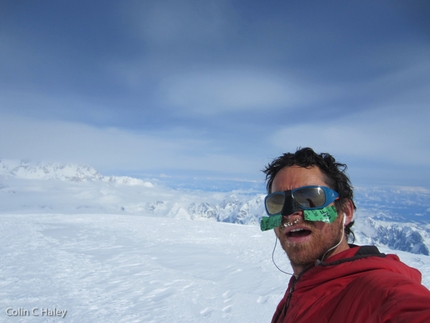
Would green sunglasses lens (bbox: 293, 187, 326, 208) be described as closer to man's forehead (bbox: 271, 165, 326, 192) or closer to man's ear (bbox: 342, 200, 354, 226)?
man's forehead (bbox: 271, 165, 326, 192)

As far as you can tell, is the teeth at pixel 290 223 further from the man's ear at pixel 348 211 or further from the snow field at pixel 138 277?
the snow field at pixel 138 277

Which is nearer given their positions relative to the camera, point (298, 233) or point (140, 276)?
point (298, 233)

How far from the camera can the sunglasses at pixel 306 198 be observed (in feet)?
6.17

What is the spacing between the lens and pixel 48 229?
55.3ft

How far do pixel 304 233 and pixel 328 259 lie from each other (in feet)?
0.79

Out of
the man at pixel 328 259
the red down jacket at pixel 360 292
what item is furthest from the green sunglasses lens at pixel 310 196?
the red down jacket at pixel 360 292

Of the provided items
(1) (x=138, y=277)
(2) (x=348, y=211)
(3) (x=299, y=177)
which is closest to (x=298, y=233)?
(3) (x=299, y=177)

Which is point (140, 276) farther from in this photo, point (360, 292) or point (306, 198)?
point (360, 292)

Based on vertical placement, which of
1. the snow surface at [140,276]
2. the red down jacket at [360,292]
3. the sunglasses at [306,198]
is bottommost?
the snow surface at [140,276]

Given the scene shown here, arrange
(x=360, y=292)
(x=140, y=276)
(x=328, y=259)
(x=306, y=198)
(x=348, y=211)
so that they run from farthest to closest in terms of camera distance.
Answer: (x=140, y=276) < (x=348, y=211) < (x=306, y=198) < (x=328, y=259) < (x=360, y=292)

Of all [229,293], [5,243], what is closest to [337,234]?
[229,293]

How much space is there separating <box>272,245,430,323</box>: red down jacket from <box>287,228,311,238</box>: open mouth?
247mm

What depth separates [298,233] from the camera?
185 centimetres

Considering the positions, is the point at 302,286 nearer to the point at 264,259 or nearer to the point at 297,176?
the point at 297,176
